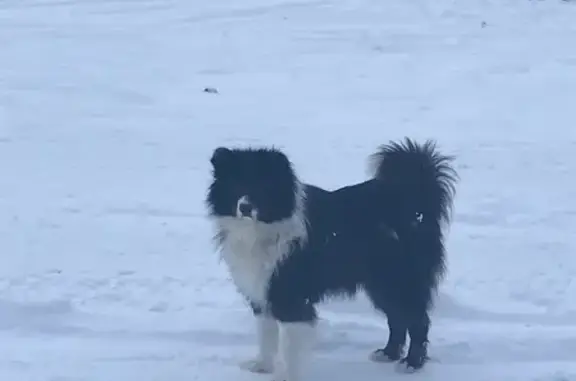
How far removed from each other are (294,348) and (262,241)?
1.95ft

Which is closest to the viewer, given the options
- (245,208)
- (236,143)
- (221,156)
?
(245,208)

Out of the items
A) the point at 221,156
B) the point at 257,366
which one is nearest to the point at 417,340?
the point at 257,366

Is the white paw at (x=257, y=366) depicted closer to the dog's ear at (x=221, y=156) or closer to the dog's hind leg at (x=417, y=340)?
the dog's hind leg at (x=417, y=340)

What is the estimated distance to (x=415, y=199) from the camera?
5234mm

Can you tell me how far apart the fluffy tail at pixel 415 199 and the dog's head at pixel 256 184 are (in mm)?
661

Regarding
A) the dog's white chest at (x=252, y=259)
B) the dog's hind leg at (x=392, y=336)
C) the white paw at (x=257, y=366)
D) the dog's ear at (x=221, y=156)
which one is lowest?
the white paw at (x=257, y=366)

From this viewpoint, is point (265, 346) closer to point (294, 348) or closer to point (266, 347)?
point (266, 347)

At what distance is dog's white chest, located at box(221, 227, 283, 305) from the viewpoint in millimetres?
4875

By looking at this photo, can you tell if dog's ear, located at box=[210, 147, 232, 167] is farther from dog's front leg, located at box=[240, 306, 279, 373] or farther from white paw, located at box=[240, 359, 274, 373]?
white paw, located at box=[240, 359, 274, 373]

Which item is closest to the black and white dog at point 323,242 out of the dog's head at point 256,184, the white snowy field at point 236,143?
the dog's head at point 256,184

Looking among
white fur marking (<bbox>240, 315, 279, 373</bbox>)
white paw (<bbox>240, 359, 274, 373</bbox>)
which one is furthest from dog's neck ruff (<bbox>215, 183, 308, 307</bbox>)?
white paw (<bbox>240, 359, 274, 373</bbox>)

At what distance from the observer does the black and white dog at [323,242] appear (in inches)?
189

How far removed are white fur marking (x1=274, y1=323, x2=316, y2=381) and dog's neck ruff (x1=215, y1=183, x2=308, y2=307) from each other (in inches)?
8.8

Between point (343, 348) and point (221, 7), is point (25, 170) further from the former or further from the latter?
point (221, 7)
